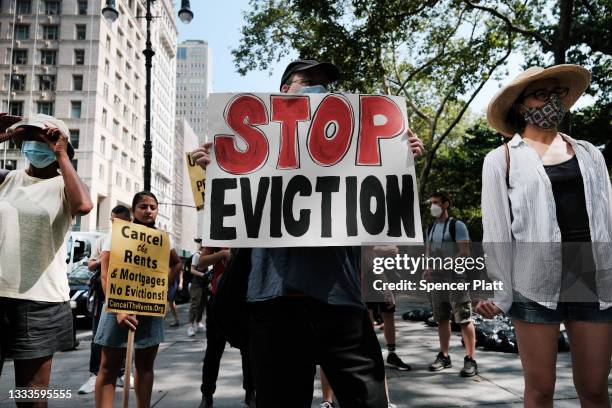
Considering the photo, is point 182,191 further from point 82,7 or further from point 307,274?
point 307,274

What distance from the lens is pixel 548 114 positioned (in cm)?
261

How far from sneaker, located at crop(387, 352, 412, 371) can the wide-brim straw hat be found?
351 centimetres

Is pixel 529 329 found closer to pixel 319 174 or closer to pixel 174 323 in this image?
pixel 319 174

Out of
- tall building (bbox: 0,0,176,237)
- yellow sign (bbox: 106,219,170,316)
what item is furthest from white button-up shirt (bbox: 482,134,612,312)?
tall building (bbox: 0,0,176,237)

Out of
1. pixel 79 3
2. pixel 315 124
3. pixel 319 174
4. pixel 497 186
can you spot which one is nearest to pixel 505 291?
pixel 497 186

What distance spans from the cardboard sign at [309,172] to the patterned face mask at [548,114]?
0.77 metres

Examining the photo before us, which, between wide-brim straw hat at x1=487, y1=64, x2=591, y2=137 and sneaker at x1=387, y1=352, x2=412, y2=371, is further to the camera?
sneaker at x1=387, y1=352, x2=412, y2=371

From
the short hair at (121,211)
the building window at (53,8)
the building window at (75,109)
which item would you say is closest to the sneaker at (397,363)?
the short hair at (121,211)

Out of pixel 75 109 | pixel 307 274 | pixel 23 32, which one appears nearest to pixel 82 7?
pixel 23 32

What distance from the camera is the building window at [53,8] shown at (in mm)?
46188

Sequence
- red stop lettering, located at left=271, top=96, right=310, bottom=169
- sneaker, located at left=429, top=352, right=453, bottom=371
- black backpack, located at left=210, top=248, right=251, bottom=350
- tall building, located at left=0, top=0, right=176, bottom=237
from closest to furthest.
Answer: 1. black backpack, located at left=210, top=248, right=251, bottom=350
2. red stop lettering, located at left=271, top=96, right=310, bottom=169
3. sneaker, located at left=429, top=352, right=453, bottom=371
4. tall building, located at left=0, top=0, right=176, bottom=237

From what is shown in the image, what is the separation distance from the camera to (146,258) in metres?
3.97

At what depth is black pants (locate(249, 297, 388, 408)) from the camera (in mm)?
1958

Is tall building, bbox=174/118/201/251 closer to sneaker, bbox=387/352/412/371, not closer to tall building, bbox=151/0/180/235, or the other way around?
tall building, bbox=151/0/180/235
